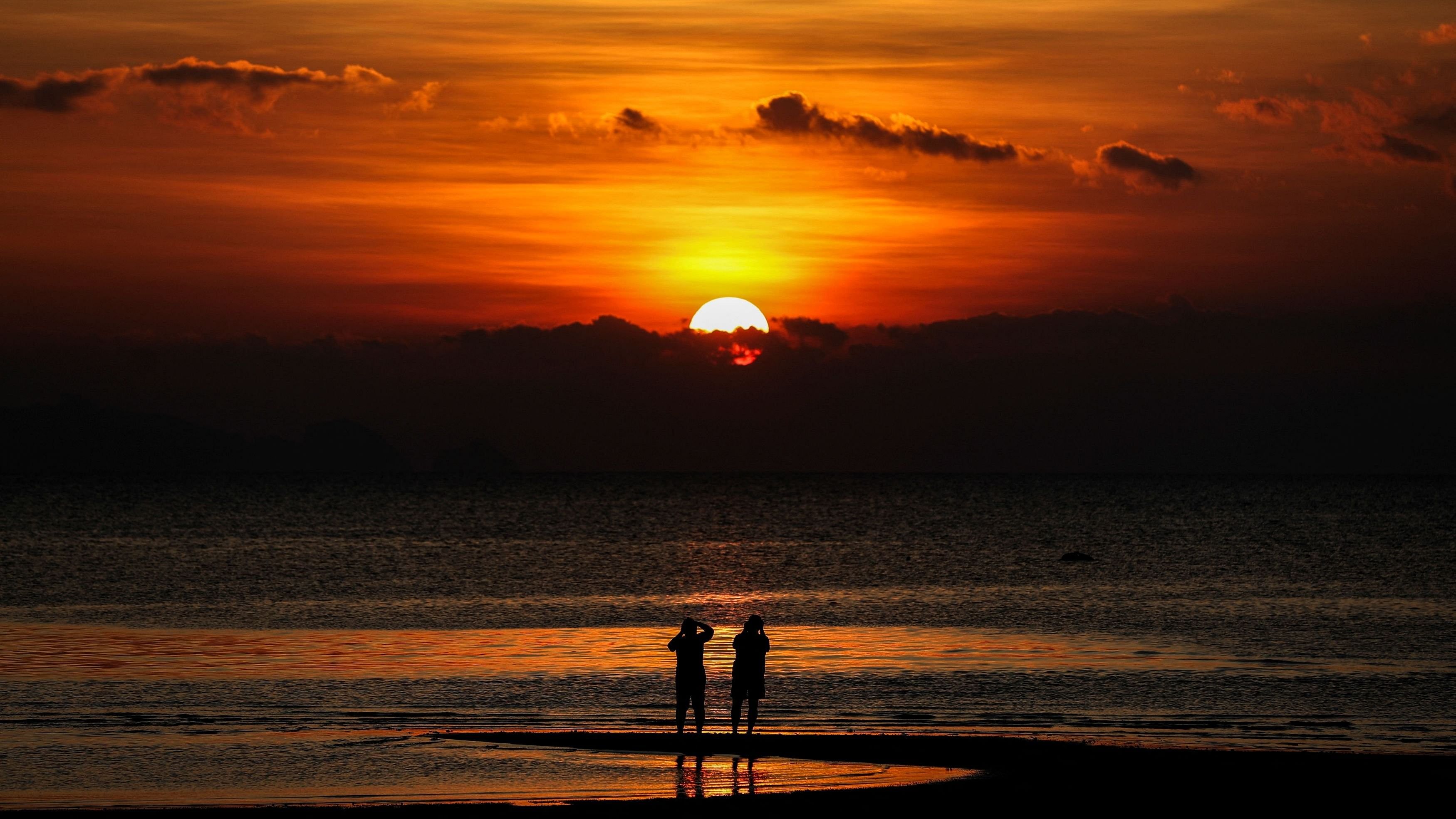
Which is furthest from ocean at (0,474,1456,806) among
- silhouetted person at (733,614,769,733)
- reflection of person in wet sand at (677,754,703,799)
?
silhouetted person at (733,614,769,733)

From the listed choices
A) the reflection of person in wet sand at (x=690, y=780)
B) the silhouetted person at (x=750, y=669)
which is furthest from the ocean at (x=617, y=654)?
the silhouetted person at (x=750, y=669)

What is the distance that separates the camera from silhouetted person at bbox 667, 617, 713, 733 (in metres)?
23.0

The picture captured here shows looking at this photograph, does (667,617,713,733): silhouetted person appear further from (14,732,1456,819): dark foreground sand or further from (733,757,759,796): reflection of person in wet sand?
(733,757,759,796): reflection of person in wet sand

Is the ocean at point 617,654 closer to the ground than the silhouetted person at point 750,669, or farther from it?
closer to the ground

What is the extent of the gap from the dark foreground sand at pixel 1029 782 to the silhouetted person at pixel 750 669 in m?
0.73

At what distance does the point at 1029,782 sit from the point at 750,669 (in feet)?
15.7

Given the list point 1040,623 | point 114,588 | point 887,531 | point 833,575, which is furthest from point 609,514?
point 1040,623

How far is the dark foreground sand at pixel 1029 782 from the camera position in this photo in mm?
18594

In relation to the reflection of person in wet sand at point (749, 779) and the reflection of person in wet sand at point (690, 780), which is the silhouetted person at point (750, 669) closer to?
the reflection of person in wet sand at point (749, 779)

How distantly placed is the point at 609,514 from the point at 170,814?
14744 cm

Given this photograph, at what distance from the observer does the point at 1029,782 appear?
816 inches

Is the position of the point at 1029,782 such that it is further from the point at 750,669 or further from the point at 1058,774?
the point at 750,669

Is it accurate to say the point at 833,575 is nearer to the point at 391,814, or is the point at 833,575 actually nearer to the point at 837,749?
the point at 837,749

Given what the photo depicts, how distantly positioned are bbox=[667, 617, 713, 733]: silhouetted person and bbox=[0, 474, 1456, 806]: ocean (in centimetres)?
140
